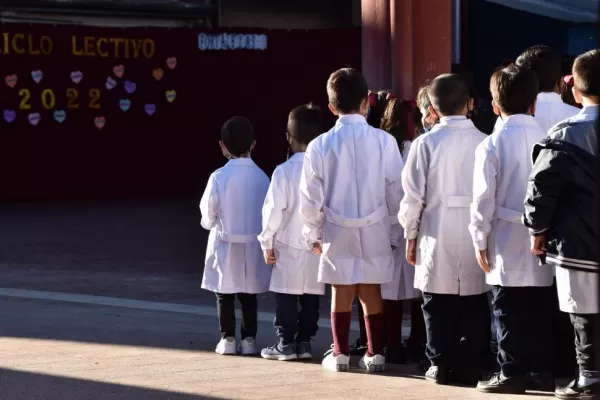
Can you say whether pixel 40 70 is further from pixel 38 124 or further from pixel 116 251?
pixel 116 251

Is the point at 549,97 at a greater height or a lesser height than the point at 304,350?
greater

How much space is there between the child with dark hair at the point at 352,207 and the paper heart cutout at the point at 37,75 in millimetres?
13108

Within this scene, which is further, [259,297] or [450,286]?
[259,297]

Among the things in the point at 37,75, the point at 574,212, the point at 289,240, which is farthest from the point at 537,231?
the point at 37,75

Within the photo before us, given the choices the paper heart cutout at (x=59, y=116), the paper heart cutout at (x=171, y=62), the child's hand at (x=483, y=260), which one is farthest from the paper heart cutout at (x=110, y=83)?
the child's hand at (x=483, y=260)

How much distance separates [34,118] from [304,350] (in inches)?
511

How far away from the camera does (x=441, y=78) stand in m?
6.47

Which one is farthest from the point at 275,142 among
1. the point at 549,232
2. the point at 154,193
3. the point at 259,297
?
the point at 549,232

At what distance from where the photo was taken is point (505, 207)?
240 inches

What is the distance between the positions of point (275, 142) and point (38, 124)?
407 centimetres

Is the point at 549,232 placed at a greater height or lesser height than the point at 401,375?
greater

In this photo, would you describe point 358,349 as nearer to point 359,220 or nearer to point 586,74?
point 359,220

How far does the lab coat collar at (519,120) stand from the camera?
20.2ft

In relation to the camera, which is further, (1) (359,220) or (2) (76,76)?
(2) (76,76)
